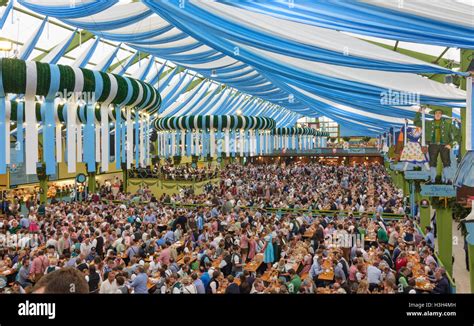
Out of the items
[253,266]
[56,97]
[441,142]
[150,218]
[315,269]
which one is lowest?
[253,266]

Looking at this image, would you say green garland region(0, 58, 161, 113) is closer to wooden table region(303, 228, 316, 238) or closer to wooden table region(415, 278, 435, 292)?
wooden table region(415, 278, 435, 292)

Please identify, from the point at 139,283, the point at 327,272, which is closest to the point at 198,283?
the point at 139,283

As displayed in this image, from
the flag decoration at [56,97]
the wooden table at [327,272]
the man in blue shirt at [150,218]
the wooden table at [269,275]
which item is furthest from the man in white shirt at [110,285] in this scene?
the man in blue shirt at [150,218]

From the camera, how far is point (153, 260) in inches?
271

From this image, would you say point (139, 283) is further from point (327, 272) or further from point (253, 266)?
point (327, 272)

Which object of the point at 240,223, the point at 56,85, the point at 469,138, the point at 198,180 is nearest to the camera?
the point at 469,138

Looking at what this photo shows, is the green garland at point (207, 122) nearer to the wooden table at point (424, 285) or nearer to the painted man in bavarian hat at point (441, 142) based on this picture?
the painted man in bavarian hat at point (441, 142)

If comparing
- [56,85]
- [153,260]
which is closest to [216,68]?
[153,260]

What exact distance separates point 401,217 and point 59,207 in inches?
400

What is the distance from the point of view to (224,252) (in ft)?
23.9

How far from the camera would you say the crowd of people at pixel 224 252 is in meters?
5.70

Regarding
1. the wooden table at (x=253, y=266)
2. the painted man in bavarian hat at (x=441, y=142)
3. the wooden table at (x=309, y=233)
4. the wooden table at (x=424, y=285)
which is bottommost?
the wooden table at (x=253, y=266)
